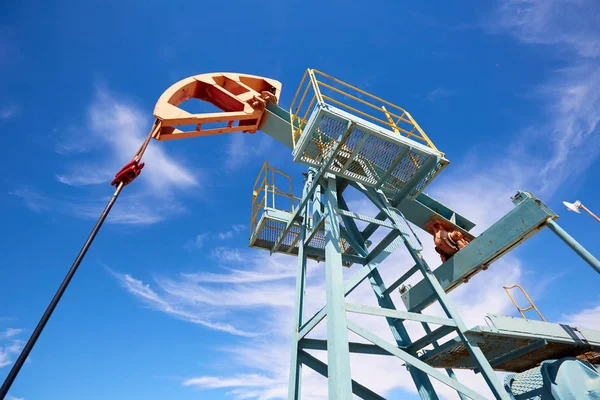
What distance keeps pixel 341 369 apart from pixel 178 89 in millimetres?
6118

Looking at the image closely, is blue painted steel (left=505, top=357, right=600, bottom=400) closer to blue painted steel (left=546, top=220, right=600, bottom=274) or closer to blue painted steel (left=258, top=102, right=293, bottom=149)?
blue painted steel (left=546, top=220, right=600, bottom=274)

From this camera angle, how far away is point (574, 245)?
4496 mm

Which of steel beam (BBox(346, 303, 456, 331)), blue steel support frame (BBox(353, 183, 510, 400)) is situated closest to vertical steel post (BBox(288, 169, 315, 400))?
steel beam (BBox(346, 303, 456, 331))

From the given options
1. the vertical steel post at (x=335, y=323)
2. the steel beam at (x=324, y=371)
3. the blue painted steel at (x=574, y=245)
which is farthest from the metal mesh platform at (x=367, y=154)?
the steel beam at (x=324, y=371)

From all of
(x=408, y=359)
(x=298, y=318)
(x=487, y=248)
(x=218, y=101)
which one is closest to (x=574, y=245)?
(x=487, y=248)

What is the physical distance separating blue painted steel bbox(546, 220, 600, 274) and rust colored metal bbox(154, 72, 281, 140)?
5774 mm

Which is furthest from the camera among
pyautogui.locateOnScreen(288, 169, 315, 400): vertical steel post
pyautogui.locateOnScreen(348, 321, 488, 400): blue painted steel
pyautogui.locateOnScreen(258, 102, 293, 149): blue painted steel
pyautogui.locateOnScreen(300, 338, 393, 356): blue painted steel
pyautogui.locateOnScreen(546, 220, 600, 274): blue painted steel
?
pyautogui.locateOnScreen(258, 102, 293, 149): blue painted steel

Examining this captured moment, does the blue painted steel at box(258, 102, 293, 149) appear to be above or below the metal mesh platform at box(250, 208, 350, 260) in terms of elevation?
above

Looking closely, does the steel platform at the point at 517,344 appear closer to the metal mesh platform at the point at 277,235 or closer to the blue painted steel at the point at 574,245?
the blue painted steel at the point at 574,245

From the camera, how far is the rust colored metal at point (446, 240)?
21.2 feet

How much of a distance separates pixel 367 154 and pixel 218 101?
3977 mm

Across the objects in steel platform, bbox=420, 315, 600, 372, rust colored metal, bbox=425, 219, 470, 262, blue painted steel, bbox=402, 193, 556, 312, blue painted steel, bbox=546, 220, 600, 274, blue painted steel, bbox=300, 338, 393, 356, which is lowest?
blue painted steel, bbox=300, 338, 393, 356

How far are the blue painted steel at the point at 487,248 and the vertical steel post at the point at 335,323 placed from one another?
7.09ft

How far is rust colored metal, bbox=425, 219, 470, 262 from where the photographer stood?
646 centimetres
